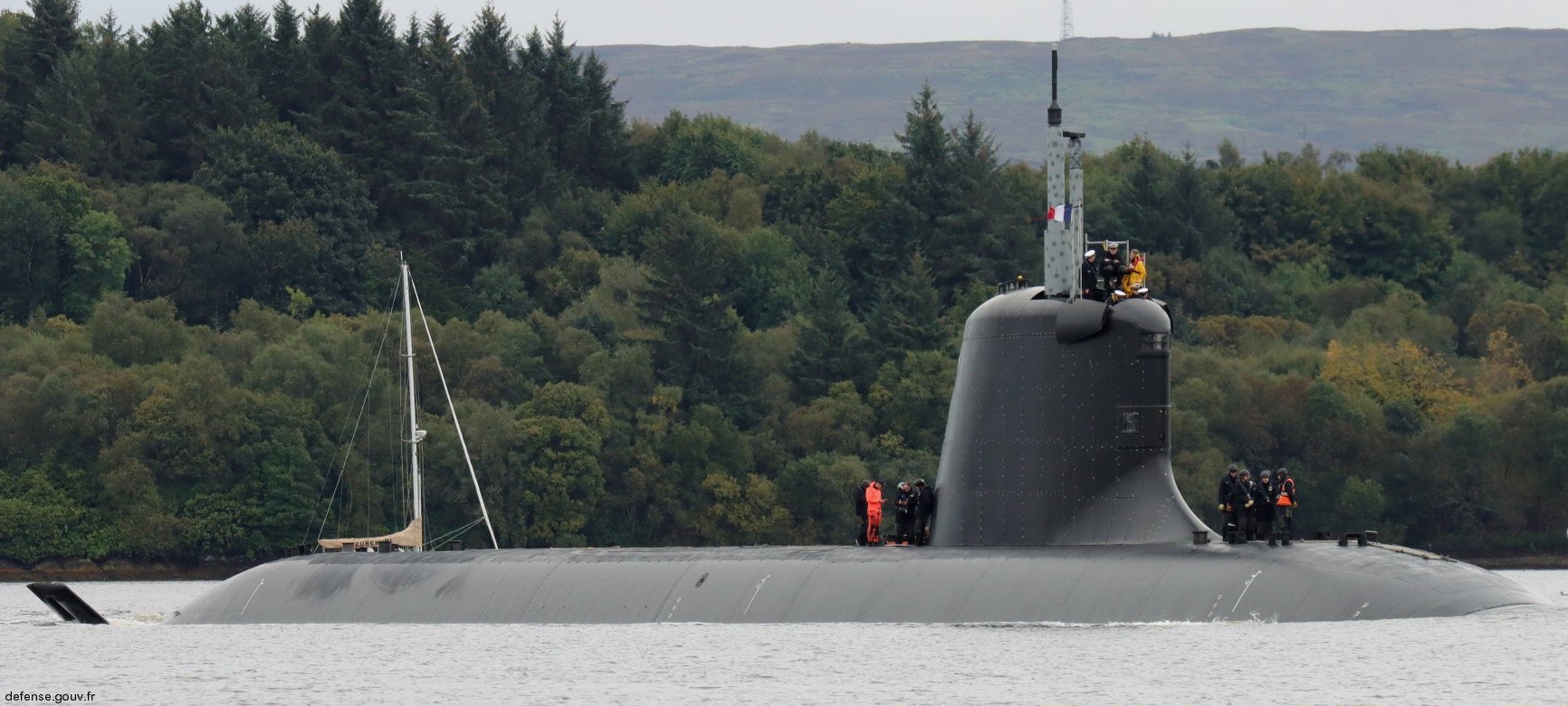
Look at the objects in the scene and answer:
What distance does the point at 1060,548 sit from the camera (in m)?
32.1

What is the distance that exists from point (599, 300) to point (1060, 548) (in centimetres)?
6601

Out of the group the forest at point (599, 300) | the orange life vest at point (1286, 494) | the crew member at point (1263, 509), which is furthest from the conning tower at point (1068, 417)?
the forest at point (599, 300)

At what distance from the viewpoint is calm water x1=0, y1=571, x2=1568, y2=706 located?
1145 inches

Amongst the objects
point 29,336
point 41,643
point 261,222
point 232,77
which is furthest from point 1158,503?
point 232,77

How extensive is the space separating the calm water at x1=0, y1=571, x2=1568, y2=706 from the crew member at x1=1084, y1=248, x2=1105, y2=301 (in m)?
4.21

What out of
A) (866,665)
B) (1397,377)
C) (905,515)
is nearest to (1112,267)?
(905,515)

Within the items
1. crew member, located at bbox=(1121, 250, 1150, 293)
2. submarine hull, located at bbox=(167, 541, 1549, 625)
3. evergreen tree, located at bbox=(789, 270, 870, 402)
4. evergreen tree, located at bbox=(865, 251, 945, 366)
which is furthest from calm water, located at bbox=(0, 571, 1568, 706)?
evergreen tree, located at bbox=(865, 251, 945, 366)

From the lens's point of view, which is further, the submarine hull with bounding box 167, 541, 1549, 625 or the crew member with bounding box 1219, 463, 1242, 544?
the crew member with bounding box 1219, 463, 1242, 544

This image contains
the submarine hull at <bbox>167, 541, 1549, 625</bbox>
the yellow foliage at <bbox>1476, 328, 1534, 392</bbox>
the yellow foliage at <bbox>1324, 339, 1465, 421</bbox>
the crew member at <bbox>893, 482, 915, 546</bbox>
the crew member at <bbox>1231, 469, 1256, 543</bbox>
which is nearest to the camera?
the submarine hull at <bbox>167, 541, 1549, 625</bbox>

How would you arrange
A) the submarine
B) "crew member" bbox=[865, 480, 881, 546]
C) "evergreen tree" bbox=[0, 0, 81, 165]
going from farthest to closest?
"evergreen tree" bbox=[0, 0, 81, 165]
"crew member" bbox=[865, 480, 881, 546]
the submarine

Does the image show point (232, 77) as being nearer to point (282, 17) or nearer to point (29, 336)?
point (282, 17)

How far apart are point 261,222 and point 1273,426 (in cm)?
4338

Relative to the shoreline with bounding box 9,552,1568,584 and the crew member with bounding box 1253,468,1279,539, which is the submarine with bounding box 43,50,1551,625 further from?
the shoreline with bounding box 9,552,1568,584

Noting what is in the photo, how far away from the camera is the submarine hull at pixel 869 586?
30.0 meters
